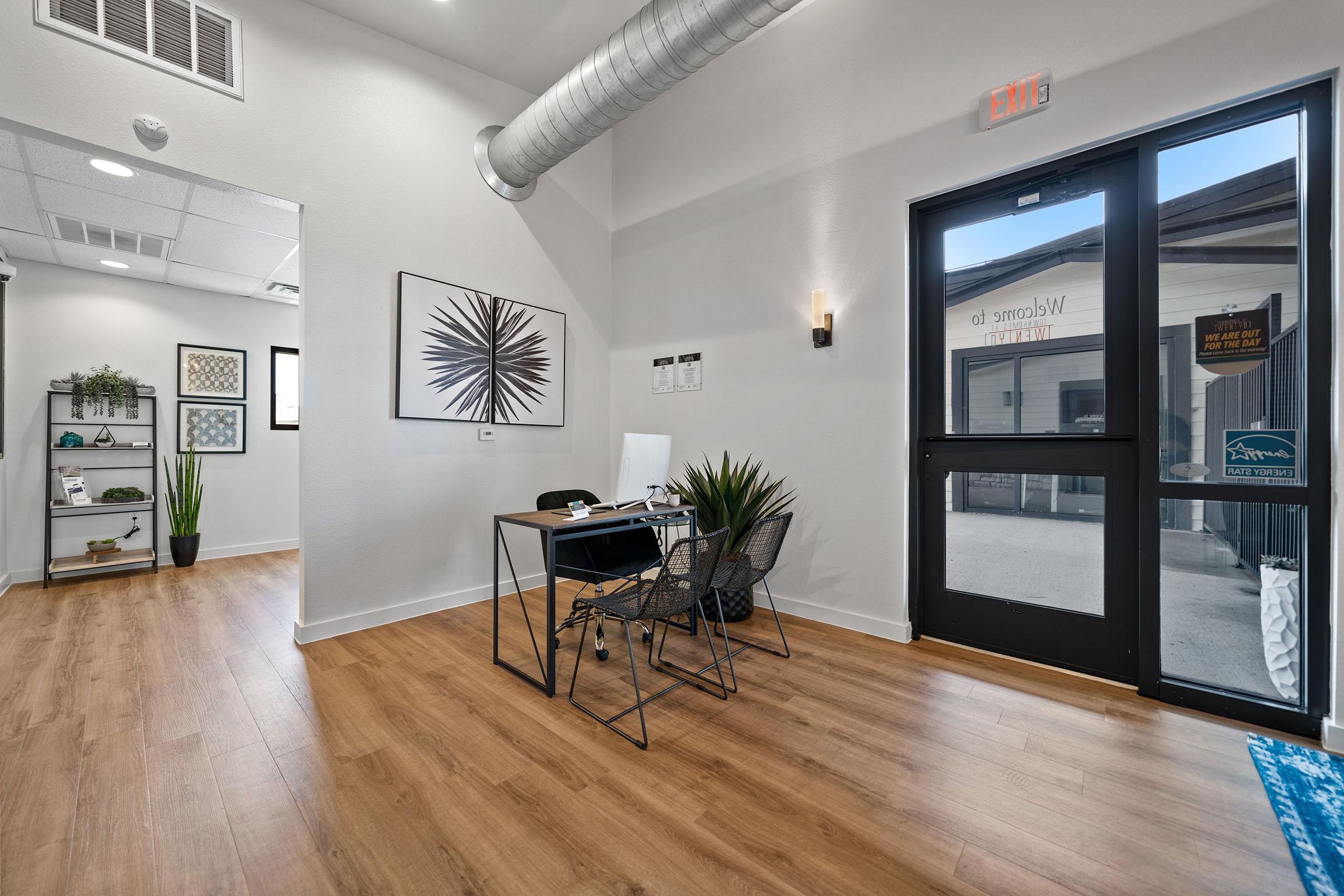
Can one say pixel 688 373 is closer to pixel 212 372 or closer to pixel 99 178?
pixel 99 178

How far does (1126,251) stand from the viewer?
2625mm

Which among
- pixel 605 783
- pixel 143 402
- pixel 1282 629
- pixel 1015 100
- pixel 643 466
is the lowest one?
pixel 605 783

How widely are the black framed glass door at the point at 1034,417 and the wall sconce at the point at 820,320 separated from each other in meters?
0.54

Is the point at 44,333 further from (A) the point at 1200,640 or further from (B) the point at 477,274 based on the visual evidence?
(A) the point at 1200,640

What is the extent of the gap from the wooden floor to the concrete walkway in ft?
0.90

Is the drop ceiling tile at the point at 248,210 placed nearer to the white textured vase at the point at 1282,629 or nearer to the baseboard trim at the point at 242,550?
the baseboard trim at the point at 242,550

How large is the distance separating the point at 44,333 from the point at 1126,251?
26.3ft

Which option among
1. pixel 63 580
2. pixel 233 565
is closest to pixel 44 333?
pixel 63 580

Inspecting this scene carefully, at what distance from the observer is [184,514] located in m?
5.28

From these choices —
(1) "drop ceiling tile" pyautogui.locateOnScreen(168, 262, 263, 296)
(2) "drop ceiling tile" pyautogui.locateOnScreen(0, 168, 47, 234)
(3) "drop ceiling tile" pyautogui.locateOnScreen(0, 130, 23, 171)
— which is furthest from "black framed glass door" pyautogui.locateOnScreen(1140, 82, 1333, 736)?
(1) "drop ceiling tile" pyautogui.locateOnScreen(168, 262, 263, 296)

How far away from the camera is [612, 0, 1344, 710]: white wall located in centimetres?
244

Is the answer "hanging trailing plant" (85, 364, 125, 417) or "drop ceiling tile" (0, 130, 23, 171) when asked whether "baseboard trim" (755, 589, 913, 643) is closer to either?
"drop ceiling tile" (0, 130, 23, 171)

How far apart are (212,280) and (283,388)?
128 centimetres

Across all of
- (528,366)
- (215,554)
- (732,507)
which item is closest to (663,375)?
(528,366)
